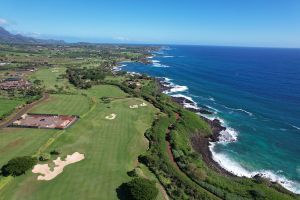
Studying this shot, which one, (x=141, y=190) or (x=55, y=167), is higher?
(x=141, y=190)

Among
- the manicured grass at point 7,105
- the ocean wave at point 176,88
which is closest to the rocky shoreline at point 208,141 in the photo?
the ocean wave at point 176,88

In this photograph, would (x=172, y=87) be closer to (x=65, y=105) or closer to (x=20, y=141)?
(x=65, y=105)

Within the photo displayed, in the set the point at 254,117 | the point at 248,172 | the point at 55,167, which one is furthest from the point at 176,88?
the point at 55,167

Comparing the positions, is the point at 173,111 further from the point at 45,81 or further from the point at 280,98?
the point at 45,81

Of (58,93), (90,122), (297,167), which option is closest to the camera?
(297,167)

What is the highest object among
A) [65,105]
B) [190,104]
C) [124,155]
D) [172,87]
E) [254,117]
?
[124,155]

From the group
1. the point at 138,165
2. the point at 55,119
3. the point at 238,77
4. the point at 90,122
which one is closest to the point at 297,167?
the point at 138,165
